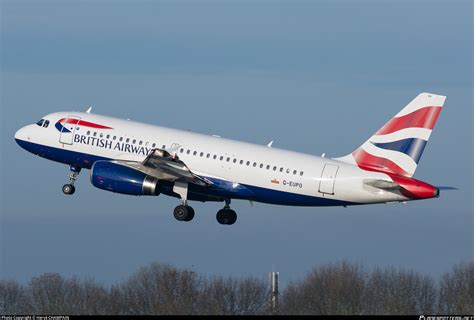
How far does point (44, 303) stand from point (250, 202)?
19124mm

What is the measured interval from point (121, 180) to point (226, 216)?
8510mm

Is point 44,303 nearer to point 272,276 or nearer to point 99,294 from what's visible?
point 99,294

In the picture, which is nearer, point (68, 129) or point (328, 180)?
point (328, 180)

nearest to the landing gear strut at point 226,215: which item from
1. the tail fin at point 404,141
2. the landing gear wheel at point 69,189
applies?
the landing gear wheel at point 69,189

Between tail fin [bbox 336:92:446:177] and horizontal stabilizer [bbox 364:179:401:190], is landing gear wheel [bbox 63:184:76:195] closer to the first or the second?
tail fin [bbox 336:92:446:177]

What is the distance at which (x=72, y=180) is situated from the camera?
417 ft

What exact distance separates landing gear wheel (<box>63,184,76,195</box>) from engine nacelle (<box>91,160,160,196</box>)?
223 inches

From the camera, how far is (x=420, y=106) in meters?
119

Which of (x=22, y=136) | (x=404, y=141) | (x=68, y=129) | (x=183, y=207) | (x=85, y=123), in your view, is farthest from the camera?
(x=22, y=136)

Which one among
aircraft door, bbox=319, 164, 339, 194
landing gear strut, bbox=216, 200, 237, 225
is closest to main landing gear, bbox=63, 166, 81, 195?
landing gear strut, bbox=216, 200, 237, 225

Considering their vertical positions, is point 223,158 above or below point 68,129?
below

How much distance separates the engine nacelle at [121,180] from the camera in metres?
122

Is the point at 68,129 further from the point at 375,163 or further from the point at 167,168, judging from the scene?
the point at 375,163

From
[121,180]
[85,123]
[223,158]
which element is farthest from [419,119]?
[85,123]
